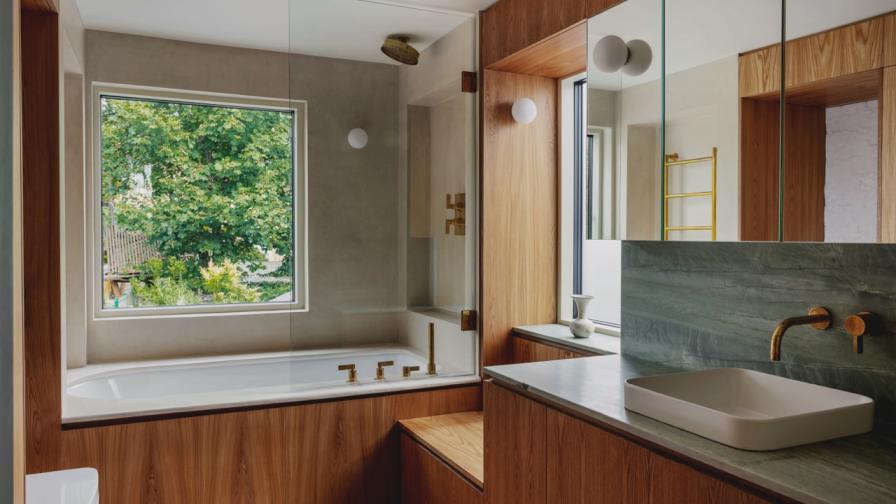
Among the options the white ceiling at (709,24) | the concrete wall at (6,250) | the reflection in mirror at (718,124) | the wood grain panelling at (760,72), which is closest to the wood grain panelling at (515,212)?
the white ceiling at (709,24)

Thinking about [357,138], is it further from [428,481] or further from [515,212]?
[428,481]

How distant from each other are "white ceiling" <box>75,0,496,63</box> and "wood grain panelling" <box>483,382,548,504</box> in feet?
5.41

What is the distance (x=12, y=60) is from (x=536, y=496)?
5.55ft

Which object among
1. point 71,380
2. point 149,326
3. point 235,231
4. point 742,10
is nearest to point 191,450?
point 71,380

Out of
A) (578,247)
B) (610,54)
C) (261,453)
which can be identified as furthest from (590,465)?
(578,247)

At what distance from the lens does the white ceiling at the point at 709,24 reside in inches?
57.1

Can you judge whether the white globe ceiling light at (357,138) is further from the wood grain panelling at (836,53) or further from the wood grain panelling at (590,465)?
the wood grain panelling at (836,53)

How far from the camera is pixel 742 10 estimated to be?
5.40ft

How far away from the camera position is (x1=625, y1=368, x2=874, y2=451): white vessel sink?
135 centimetres

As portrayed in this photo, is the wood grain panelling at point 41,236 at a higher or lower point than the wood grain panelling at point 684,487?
higher

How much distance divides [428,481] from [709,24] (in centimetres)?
203

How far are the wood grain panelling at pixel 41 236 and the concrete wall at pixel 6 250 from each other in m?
1.38

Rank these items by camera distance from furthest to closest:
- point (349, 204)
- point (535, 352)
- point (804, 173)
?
1. point (535, 352)
2. point (349, 204)
3. point (804, 173)

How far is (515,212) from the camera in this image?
316 centimetres
